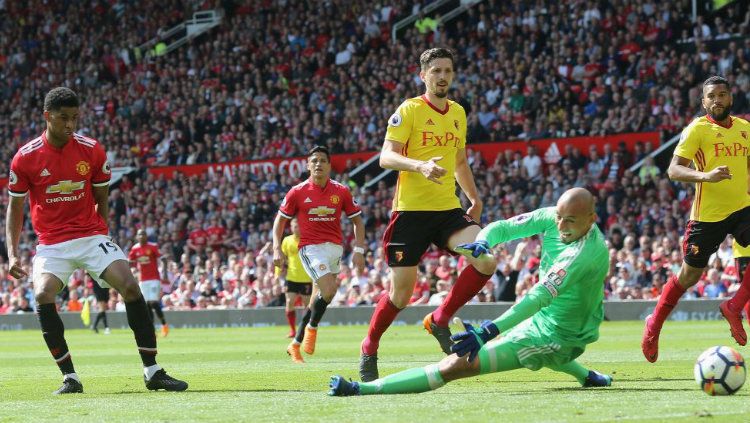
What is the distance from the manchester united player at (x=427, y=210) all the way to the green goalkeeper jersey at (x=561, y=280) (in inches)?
76.8

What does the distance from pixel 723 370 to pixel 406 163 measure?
2837 mm

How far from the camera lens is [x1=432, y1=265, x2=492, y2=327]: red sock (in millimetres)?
9906

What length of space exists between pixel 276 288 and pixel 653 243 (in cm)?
937

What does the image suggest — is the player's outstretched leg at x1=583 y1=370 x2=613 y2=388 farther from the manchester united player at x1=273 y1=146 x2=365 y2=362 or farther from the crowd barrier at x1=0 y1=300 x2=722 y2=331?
the crowd barrier at x1=0 y1=300 x2=722 y2=331

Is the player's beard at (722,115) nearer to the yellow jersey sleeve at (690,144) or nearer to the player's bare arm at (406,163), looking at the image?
the yellow jersey sleeve at (690,144)

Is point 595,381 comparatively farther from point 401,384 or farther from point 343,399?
point 343,399

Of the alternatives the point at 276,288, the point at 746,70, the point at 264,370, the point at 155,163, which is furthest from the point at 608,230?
the point at 155,163

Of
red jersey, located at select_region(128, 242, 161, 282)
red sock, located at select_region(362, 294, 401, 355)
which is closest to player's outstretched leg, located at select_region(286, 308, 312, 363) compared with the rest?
red sock, located at select_region(362, 294, 401, 355)

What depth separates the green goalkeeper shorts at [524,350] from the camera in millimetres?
7812

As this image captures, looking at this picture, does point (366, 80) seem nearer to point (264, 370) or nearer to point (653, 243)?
point (653, 243)

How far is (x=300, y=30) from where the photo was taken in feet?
124

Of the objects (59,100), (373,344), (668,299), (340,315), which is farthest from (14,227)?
(340,315)

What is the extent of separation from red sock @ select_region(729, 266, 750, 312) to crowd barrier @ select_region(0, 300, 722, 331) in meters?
10.9

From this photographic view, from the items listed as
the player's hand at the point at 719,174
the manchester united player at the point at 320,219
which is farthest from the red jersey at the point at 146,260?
the player's hand at the point at 719,174
